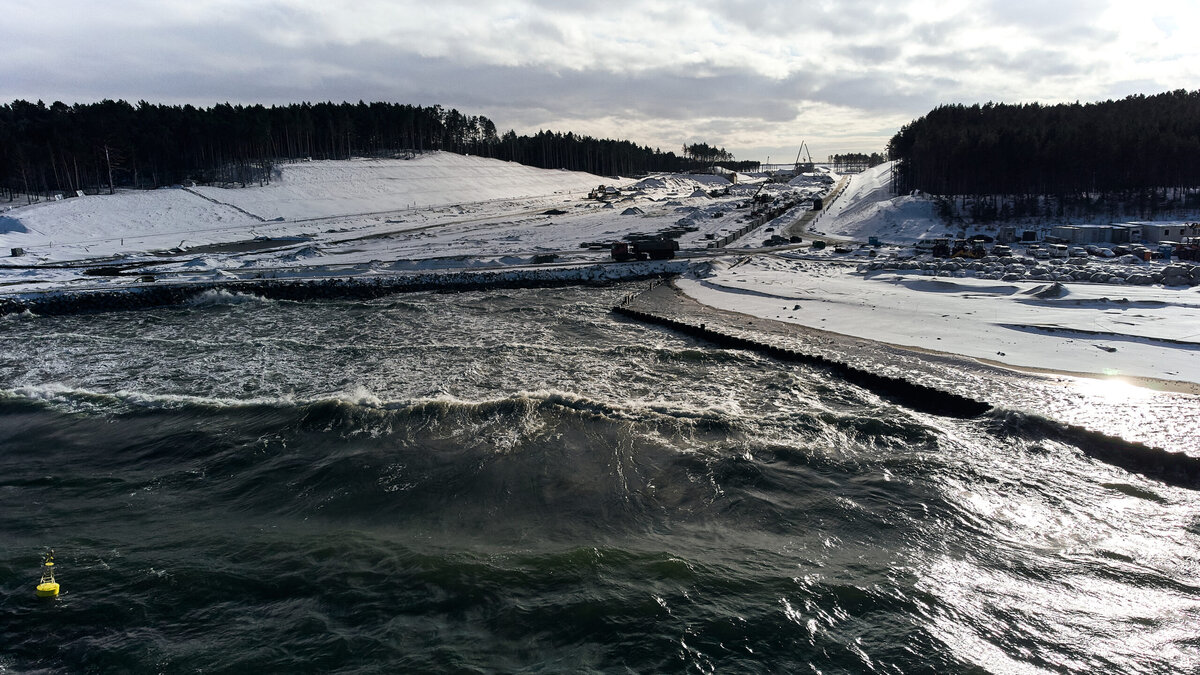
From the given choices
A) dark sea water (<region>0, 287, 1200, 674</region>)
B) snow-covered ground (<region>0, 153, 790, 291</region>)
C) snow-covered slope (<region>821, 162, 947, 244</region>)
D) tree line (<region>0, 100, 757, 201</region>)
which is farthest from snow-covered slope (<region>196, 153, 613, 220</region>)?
dark sea water (<region>0, 287, 1200, 674</region>)

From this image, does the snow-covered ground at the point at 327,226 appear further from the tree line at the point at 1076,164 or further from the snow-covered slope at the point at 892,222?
the tree line at the point at 1076,164

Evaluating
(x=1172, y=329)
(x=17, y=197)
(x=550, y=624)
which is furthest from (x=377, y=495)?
(x=17, y=197)

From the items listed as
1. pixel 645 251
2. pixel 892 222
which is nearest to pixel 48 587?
pixel 645 251

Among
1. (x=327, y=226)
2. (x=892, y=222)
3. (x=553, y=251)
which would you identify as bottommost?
(x=553, y=251)

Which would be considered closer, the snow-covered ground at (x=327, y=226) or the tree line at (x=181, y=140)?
the snow-covered ground at (x=327, y=226)

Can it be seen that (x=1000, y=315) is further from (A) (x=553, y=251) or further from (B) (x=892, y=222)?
(B) (x=892, y=222)

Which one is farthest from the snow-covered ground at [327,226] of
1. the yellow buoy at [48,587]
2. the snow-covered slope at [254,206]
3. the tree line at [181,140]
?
the yellow buoy at [48,587]

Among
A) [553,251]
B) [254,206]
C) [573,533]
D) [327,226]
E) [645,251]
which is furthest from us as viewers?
[254,206]
